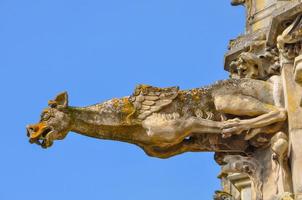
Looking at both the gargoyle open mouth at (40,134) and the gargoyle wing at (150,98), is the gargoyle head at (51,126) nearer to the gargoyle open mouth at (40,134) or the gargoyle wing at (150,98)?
the gargoyle open mouth at (40,134)

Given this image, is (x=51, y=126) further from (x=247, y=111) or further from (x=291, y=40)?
(x=291, y=40)

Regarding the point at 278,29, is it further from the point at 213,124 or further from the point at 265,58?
the point at 213,124

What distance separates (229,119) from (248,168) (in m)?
0.52

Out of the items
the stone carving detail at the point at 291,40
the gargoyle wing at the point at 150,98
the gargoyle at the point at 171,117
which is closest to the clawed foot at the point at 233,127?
the gargoyle at the point at 171,117

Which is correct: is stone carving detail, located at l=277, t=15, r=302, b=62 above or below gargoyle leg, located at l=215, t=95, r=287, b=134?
above

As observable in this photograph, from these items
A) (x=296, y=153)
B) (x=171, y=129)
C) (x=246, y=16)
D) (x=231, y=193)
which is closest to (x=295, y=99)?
(x=296, y=153)

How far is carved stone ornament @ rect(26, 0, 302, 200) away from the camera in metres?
9.62

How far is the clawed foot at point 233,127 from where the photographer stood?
9758mm

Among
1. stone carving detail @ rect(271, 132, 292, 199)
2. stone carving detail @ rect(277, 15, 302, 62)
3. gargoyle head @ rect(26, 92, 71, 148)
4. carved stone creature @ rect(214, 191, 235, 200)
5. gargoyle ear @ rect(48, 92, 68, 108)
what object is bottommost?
stone carving detail @ rect(271, 132, 292, 199)

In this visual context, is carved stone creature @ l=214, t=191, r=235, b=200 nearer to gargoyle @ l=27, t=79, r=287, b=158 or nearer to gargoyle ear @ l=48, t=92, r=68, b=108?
gargoyle @ l=27, t=79, r=287, b=158

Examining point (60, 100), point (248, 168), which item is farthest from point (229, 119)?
point (60, 100)

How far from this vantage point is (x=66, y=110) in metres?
9.77

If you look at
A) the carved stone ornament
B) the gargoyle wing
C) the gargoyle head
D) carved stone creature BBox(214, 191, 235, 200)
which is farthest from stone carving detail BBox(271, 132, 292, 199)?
carved stone creature BBox(214, 191, 235, 200)

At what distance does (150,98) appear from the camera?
392 inches
